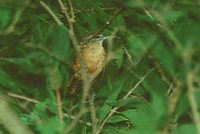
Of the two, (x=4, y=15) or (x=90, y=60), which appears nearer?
(x=4, y=15)

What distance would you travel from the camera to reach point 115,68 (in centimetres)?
421

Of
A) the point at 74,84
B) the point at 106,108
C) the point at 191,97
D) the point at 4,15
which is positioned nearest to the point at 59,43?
the point at 4,15

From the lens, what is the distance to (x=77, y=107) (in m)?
3.90

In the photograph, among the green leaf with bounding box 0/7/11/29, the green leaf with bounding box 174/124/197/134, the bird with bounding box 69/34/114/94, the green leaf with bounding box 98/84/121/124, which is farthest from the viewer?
the bird with bounding box 69/34/114/94

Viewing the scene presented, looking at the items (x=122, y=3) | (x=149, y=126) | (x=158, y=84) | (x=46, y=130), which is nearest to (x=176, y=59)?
(x=158, y=84)

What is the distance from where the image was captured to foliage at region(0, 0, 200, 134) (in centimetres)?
Answer: 177

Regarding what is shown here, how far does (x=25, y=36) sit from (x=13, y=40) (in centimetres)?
9

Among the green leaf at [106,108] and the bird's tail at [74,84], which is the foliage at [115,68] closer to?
the green leaf at [106,108]

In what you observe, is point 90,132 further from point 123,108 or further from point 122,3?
point 122,3

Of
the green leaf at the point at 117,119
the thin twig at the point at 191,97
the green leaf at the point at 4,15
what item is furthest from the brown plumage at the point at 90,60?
the thin twig at the point at 191,97

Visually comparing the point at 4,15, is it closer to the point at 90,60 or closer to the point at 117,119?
the point at 117,119

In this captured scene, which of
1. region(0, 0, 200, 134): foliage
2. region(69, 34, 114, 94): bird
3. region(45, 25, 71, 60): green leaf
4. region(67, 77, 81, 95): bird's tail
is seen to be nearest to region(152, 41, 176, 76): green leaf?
region(0, 0, 200, 134): foliage

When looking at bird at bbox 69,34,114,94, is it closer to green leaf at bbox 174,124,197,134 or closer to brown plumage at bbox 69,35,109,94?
brown plumage at bbox 69,35,109,94

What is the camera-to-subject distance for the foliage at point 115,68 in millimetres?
1770
